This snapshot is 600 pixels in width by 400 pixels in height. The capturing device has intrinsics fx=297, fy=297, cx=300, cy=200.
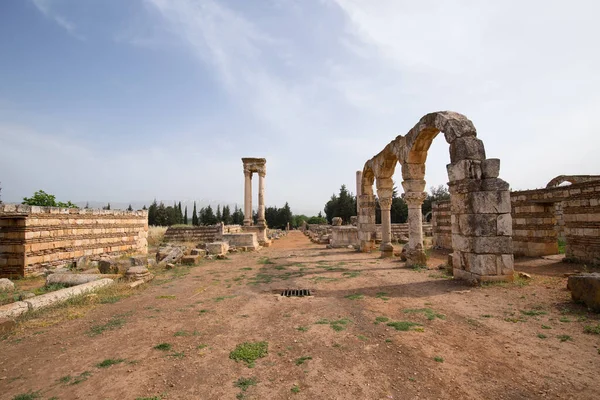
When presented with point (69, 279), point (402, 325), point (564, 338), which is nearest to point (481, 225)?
point (564, 338)

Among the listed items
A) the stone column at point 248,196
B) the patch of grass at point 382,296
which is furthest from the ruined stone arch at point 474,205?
the stone column at point 248,196

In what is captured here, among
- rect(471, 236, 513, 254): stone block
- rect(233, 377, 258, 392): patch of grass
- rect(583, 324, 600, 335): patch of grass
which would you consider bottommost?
rect(233, 377, 258, 392): patch of grass

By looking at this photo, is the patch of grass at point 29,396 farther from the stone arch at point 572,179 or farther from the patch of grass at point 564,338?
the stone arch at point 572,179

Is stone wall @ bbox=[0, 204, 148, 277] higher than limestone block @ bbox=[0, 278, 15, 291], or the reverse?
stone wall @ bbox=[0, 204, 148, 277]

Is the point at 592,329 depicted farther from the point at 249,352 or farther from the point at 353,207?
the point at 353,207

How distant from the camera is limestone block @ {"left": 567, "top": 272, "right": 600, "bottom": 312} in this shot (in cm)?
500

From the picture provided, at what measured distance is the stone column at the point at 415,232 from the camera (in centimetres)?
1081

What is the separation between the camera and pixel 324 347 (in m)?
4.16

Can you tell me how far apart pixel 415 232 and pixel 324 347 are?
8.09 m

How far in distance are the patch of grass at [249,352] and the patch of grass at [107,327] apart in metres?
2.54

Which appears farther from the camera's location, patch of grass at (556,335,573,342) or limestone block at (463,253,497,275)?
limestone block at (463,253,497,275)

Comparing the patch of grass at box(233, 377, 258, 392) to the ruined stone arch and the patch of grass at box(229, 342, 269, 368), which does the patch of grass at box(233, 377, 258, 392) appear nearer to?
the patch of grass at box(229, 342, 269, 368)

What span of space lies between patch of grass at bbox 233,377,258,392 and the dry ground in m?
0.04

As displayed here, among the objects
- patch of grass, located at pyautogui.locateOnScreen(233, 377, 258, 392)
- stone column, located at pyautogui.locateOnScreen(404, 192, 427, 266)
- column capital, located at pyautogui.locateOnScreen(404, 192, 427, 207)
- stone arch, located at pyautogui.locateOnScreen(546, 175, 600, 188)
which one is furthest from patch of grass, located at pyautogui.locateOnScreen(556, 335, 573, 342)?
stone arch, located at pyautogui.locateOnScreen(546, 175, 600, 188)
